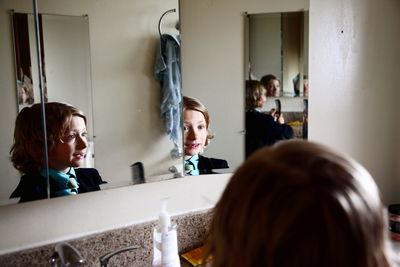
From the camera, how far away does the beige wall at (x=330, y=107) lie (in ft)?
3.09

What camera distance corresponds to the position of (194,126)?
1113 mm

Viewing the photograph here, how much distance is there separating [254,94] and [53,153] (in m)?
0.64

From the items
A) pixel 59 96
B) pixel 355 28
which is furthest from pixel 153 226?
pixel 355 28

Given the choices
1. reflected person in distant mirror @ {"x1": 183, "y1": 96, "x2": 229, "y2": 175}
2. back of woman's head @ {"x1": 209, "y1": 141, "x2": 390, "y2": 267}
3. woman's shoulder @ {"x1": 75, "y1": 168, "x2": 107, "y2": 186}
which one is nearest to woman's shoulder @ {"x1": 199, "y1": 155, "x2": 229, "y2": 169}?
reflected person in distant mirror @ {"x1": 183, "y1": 96, "x2": 229, "y2": 175}

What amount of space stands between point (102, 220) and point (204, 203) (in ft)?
1.07

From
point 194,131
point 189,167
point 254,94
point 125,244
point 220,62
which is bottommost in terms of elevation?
point 125,244

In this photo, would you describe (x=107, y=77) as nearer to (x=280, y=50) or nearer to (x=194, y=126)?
(x=194, y=126)

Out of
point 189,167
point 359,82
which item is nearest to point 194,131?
point 189,167

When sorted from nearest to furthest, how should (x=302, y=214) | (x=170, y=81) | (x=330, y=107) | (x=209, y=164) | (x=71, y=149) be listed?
(x=302, y=214) < (x=71, y=149) < (x=170, y=81) < (x=209, y=164) < (x=330, y=107)

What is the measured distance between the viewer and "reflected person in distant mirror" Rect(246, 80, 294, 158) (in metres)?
1.17

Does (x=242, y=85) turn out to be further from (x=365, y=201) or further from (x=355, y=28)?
(x=365, y=201)

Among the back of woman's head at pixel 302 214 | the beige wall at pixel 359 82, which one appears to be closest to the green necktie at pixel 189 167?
the beige wall at pixel 359 82

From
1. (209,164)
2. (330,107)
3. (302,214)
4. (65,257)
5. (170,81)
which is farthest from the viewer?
(330,107)

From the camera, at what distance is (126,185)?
39.6 inches
